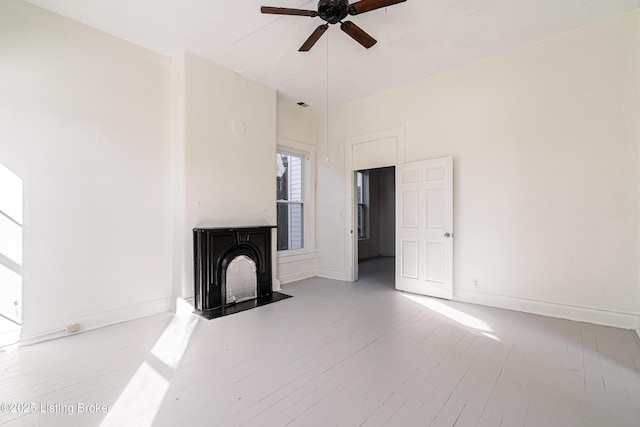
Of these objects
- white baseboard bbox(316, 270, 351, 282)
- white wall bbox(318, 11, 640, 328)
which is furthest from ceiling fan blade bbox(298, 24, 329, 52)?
white baseboard bbox(316, 270, 351, 282)

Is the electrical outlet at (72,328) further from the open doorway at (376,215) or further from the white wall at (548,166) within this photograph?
the open doorway at (376,215)

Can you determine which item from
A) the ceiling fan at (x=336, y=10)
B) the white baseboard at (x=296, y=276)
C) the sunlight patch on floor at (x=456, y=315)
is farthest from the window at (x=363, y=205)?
the ceiling fan at (x=336, y=10)

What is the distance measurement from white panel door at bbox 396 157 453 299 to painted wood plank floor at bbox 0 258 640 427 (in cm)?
89

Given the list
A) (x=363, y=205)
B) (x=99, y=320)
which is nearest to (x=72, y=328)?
(x=99, y=320)

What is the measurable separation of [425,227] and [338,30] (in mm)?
2795

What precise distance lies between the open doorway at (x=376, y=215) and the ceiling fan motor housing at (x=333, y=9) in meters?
5.60

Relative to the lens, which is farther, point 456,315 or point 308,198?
point 308,198

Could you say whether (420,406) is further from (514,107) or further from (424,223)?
(514,107)

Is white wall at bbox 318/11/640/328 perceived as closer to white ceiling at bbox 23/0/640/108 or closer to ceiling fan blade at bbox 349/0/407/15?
white ceiling at bbox 23/0/640/108

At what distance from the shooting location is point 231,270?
12.6 feet

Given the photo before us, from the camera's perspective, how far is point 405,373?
2.15 metres

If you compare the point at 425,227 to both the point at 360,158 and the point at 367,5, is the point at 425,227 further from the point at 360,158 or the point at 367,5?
the point at 367,5

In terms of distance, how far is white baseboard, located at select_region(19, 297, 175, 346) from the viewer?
2.69 m

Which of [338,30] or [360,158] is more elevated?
[338,30]
